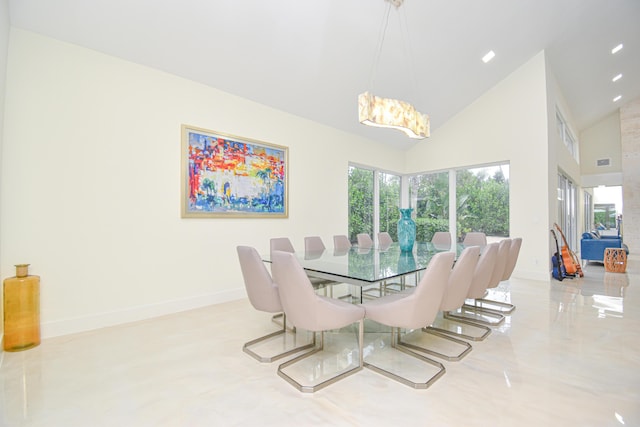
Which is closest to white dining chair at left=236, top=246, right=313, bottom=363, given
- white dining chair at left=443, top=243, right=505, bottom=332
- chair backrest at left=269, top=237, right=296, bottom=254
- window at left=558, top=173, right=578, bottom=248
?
chair backrest at left=269, top=237, right=296, bottom=254

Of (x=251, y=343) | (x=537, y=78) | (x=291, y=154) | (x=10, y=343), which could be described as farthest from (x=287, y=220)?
(x=537, y=78)

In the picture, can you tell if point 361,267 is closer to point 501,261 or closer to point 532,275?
point 501,261

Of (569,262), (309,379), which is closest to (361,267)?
(309,379)

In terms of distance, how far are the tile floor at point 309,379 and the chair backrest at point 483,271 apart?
1.39ft

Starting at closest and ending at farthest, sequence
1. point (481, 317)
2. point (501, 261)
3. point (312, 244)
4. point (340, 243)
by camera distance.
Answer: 1. point (501, 261)
2. point (481, 317)
3. point (312, 244)
4. point (340, 243)

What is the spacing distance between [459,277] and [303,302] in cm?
128

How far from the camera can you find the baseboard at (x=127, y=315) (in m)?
2.73

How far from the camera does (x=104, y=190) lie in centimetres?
300

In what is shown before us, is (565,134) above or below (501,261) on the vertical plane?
above

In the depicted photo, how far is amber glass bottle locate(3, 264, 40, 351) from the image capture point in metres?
2.39

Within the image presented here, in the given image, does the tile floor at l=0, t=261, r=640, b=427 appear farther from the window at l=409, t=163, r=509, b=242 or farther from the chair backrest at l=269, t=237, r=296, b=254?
the window at l=409, t=163, r=509, b=242

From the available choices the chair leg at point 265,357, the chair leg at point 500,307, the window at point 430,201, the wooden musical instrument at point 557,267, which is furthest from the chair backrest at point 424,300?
the window at point 430,201

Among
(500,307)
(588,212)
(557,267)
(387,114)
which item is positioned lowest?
(500,307)

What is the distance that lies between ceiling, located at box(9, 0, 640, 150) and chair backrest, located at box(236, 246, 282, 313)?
7.80 ft
